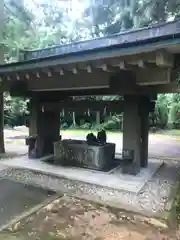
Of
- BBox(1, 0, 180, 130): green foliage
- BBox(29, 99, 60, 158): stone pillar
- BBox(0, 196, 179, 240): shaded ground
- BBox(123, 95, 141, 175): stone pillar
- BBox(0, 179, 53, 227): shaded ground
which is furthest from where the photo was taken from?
BBox(1, 0, 180, 130): green foliage

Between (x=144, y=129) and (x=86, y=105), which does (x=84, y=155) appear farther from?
(x=144, y=129)

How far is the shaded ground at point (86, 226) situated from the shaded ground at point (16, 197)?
0.87 ft

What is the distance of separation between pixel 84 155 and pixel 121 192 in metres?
1.70

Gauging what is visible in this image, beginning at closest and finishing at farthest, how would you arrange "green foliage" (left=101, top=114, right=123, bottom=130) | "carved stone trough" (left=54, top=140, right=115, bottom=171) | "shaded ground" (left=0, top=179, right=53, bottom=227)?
"shaded ground" (left=0, top=179, right=53, bottom=227), "carved stone trough" (left=54, top=140, right=115, bottom=171), "green foliage" (left=101, top=114, right=123, bottom=130)

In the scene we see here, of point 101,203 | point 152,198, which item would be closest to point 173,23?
point 152,198

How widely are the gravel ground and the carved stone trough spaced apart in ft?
3.10

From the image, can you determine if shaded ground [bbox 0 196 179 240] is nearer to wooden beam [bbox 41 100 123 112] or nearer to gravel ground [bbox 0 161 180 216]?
gravel ground [bbox 0 161 180 216]

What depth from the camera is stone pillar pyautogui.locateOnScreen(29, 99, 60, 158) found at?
19.8 ft

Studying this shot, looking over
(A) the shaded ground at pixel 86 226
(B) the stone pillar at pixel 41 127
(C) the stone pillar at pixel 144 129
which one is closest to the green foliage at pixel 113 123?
(B) the stone pillar at pixel 41 127

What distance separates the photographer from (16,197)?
11.3ft

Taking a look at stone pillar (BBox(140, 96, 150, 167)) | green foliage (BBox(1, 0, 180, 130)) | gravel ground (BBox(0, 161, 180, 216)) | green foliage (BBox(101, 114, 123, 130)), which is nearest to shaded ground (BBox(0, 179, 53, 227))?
gravel ground (BBox(0, 161, 180, 216))

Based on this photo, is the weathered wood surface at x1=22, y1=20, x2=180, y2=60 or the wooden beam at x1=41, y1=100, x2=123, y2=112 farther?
the weathered wood surface at x1=22, y1=20, x2=180, y2=60

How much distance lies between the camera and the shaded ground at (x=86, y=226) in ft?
7.87

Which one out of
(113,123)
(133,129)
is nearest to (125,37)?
(133,129)
